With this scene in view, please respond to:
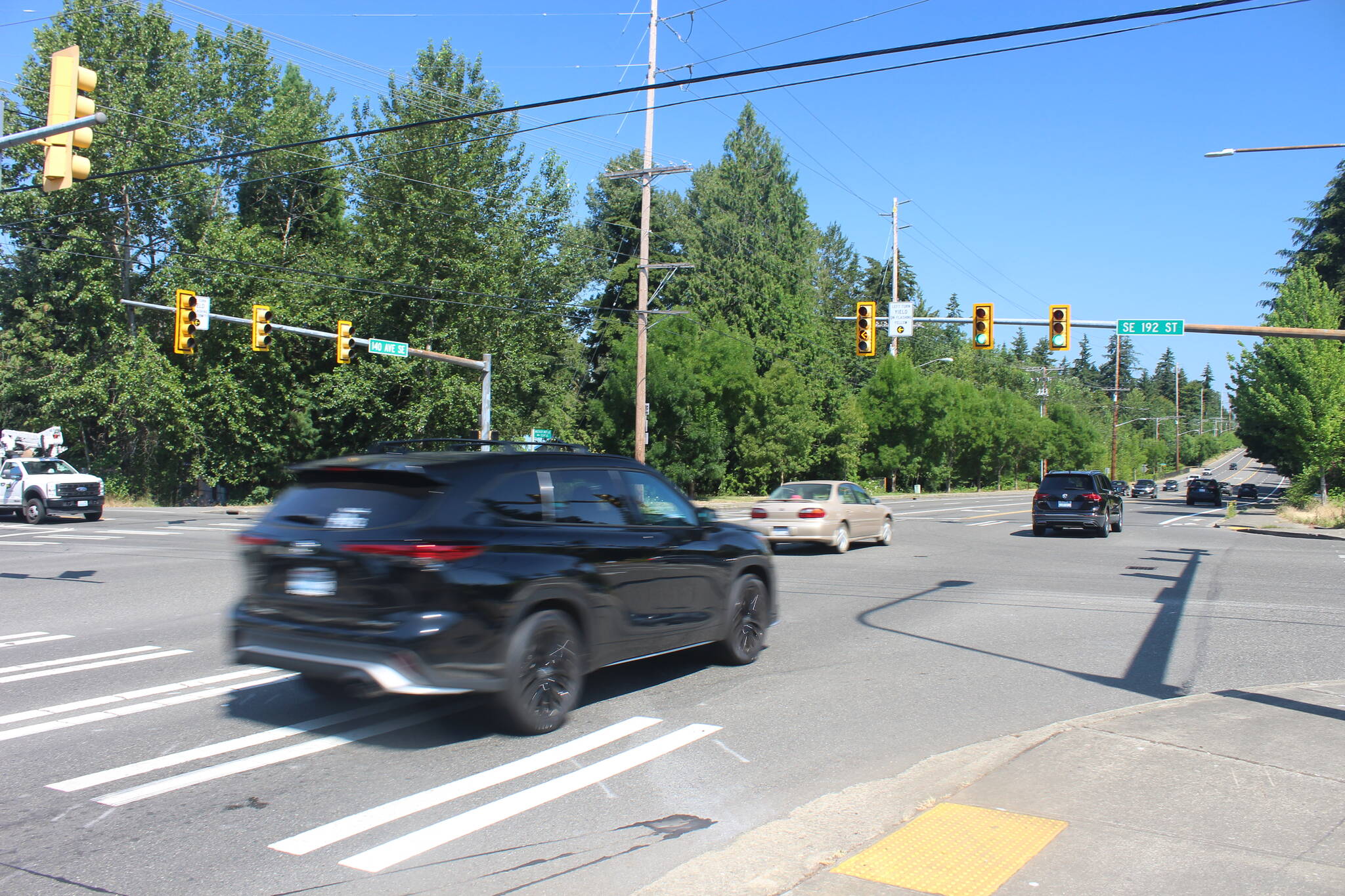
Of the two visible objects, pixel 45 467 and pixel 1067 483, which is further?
pixel 45 467

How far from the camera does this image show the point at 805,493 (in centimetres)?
2006

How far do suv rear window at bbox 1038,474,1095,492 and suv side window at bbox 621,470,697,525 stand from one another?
2029 cm

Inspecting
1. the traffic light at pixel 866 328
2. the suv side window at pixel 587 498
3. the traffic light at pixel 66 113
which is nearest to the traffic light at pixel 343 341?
the traffic light at pixel 866 328

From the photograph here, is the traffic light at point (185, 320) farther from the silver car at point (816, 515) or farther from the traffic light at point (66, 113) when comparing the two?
the silver car at point (816, 515)

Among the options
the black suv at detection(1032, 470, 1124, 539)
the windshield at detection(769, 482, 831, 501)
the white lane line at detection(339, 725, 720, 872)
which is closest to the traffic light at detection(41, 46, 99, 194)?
the white lane line at detection(339, 725, 720, 872)

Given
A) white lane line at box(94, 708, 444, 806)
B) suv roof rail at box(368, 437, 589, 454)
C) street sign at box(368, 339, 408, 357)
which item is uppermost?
street sign at box(368, 339, 408, 357)

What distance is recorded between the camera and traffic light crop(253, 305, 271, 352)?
83.2 feet

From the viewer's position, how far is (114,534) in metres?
23.8

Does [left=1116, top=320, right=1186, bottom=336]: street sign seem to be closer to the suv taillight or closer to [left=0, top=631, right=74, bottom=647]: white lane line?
the suv taillight

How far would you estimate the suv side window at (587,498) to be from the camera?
6688mm

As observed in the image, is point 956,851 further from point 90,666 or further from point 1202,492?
point 1202,492

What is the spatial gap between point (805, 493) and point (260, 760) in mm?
15320

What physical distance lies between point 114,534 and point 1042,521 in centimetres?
2384

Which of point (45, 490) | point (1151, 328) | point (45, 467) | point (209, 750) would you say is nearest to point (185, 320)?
point (45, 490)
